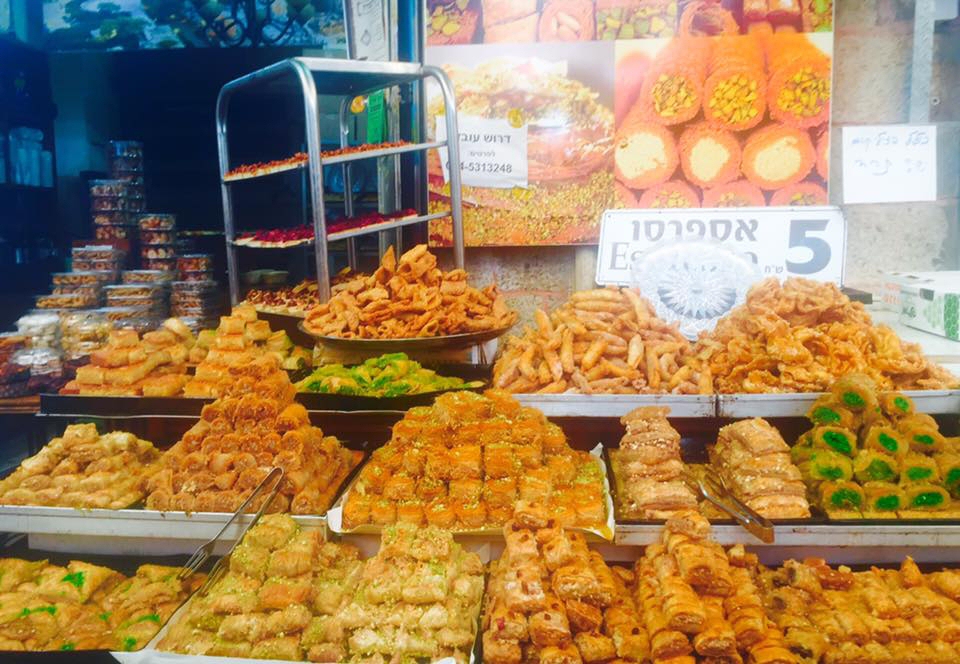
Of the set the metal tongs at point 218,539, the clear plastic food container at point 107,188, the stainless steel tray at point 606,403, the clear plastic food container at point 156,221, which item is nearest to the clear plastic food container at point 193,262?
the clear plastic food container at point 156,221

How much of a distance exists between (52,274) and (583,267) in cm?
321

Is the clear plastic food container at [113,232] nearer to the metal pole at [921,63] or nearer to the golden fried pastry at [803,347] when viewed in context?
the golden fried pastry at [803,347]

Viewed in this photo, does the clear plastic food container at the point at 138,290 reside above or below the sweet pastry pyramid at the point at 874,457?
above

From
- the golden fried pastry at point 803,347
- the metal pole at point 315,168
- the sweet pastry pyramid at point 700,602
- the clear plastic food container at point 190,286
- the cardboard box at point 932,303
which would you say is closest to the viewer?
the sweet pastry pyramid at point 700,602

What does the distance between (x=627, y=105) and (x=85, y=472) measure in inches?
144

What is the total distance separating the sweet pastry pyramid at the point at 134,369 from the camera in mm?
3303

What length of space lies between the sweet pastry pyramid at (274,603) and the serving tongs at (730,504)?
116 centimetres

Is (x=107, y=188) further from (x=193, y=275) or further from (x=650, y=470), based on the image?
(x=650, y=470)

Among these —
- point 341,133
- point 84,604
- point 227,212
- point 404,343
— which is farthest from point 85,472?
point 341,133

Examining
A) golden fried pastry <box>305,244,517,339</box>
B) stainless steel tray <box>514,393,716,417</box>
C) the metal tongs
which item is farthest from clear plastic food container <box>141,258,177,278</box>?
stainless steel tray <box>514,393,716,417</box>

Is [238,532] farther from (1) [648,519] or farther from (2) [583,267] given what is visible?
(2) [583,267]

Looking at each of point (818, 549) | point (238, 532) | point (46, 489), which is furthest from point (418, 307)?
point (818, 549)

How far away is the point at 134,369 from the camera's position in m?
3.37

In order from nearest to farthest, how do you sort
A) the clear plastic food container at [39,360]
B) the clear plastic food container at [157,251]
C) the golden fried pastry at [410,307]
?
the golden fried pastry at [410,307] → the clear plastic food container at [39,360] → the clear plastic food container at [157,251]
